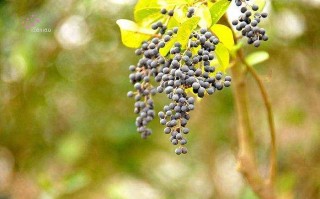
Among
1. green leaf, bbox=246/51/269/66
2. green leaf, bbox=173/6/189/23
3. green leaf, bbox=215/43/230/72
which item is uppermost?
green leaf, bbox=173/6/189/23

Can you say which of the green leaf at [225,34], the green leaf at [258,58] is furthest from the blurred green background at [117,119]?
the green leaf at [225,34]

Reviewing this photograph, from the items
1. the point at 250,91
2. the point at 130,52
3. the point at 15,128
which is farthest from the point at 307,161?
the point at 15,128

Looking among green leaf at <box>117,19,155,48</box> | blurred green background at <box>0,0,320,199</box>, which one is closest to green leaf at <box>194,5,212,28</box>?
green leaf at <box>117,19,155,48</box>

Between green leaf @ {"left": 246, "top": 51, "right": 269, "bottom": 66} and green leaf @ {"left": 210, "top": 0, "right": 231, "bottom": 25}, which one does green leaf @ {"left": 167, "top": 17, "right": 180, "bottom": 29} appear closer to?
green leaf @ {"left": 210, "top": 0, "right": 231, "bottom": 25}

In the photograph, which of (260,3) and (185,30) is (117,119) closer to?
(260,3)

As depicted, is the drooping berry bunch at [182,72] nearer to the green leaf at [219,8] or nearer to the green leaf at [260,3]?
the green leaf at [219,8]

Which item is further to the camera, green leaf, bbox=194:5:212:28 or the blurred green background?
the blurred green background

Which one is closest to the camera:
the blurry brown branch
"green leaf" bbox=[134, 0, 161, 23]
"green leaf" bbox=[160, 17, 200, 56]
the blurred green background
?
"green leaf" bbox=[160, 17, 200, 56]
